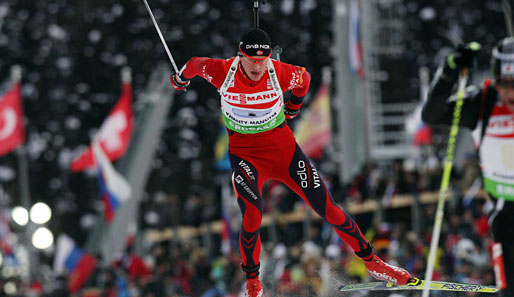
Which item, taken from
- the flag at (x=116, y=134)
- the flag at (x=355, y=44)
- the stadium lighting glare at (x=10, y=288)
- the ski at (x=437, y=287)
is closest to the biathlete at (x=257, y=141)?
the ski at (x=437, y=287)

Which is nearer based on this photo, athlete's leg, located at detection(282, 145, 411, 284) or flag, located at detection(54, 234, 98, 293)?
athlete's leg, located at detection(282, 145, 411, 284)

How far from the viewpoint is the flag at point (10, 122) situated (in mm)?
15555

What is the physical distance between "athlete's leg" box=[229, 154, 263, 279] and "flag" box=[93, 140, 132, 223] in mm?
7661

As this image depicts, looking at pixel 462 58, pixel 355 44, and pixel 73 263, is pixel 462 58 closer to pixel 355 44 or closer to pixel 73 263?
pixel 73 263

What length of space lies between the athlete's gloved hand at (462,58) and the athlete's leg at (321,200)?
1904 millimetres

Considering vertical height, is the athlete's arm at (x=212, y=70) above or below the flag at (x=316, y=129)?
above

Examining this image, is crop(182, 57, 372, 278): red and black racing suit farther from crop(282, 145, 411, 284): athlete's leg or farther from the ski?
the ski

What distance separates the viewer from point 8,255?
1572 cm

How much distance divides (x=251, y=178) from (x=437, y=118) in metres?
1.82

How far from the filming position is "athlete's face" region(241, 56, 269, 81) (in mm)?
6121

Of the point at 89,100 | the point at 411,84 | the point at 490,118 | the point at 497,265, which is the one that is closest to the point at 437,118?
the point at 490,118

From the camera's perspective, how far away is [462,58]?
489 centimetres

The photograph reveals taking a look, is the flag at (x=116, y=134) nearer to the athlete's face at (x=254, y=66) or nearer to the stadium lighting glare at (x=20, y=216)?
the stadium lighting glare at (x=20, y=216)

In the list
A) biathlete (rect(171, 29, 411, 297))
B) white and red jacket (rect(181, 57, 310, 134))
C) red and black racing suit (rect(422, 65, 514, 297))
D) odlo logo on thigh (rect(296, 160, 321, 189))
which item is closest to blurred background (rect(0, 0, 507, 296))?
biathlete (rect(171, 29, 411, 297))
